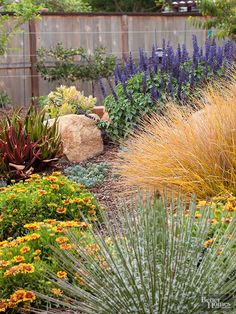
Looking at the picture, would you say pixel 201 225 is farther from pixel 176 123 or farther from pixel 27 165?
pixel 27 165

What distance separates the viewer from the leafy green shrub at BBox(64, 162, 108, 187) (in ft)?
22.6

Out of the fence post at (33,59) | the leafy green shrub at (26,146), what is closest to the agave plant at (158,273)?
the leafy green shrub at (26,146)

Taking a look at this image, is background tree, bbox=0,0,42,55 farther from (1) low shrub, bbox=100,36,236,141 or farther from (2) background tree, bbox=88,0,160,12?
(2) background tree, bbox=88,0,160,12

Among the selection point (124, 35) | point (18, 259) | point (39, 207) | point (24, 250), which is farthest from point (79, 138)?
point (124, 35)

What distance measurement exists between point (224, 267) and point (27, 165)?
179 inches

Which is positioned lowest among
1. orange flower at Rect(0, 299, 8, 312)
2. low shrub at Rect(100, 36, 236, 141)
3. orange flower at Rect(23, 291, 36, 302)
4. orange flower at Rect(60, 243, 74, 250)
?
orange flower at Rect(0, 299, 8, 312)

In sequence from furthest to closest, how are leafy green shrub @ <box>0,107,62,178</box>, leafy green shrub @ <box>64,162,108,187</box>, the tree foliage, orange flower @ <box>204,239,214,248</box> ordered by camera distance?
the tree foliage → leafy green shrub @ <box>0,107,62,178</box> → leafy green shrub @ <box>64,162,108,187</box> → orange flower @ <box>204,239,214,248</box>

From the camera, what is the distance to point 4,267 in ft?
12.2

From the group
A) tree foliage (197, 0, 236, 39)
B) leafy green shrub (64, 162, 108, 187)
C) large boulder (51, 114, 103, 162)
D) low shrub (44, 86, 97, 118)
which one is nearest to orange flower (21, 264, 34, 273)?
leafy green shrub (64, 162, 108, 187)

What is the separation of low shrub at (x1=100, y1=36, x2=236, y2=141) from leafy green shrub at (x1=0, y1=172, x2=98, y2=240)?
2899mm

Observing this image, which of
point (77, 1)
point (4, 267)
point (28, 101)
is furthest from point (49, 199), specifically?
point (77, 1)

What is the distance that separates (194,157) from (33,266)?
2298mm

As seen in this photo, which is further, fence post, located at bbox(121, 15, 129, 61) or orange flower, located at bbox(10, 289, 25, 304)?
fence post, located at bbox(121, 15, 129, 61)

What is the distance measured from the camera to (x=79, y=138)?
8.43 m
